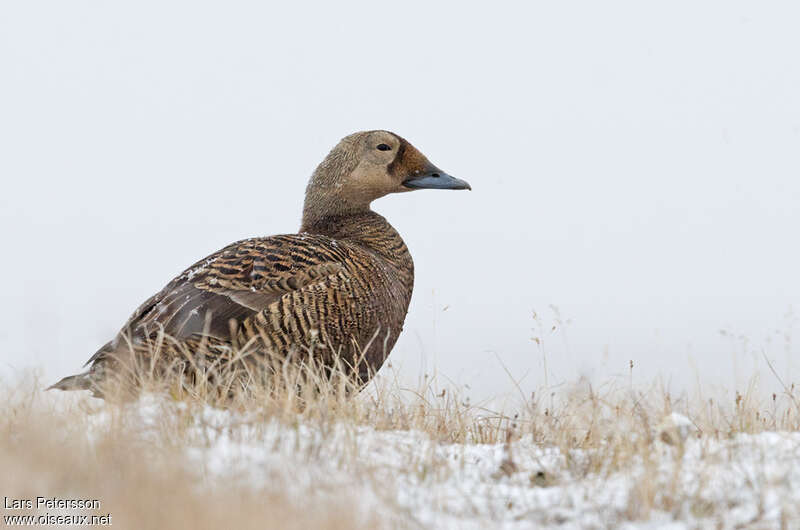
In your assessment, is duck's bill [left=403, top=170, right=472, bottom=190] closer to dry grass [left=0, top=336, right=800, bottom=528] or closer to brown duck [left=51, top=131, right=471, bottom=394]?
brown duck [left=51, top=131, right=471, bottom=394]

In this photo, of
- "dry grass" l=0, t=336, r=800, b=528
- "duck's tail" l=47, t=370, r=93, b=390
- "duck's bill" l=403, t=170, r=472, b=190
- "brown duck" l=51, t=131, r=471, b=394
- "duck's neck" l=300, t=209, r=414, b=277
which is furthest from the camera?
"duck's bill" l=403, t=170, r=472, b=190

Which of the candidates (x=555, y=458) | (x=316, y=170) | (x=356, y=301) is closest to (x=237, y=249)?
(x=356, y=301)

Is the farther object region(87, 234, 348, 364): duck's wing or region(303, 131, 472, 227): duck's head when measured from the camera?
region(303, 131, 472, 227): duck's head

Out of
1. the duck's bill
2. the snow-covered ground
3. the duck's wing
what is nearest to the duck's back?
the duck's wing

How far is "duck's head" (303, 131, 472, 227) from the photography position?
7.52 meters

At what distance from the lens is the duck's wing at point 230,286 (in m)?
5.86

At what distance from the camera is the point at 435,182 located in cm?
780

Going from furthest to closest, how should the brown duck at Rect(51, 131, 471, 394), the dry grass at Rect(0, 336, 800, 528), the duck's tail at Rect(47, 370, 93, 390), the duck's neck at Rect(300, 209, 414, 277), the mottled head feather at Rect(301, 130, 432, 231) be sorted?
the mottled head feather at Rect(301, 130, 432, 231), the duck's neck at Rect(300, 209, 414, 277), the duck's tail at Rect(47, 370, 93, 390), the brown duck at Rect(51, 131, 471, 394), the dry grass at Rect(0, 336, 800, 528)

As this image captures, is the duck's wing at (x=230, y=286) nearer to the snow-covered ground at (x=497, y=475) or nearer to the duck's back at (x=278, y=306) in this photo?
the duck's back at (x=278, y=306)

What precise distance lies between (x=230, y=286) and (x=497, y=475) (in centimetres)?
218

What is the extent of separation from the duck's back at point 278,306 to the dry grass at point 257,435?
0.73ft

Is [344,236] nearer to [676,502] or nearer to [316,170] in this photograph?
[316,170]

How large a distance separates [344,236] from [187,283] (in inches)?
60.0

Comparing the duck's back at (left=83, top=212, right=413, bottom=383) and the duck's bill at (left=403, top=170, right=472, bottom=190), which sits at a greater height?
the duck's bill at (left=403, top=170, right=472, bottom=190)
